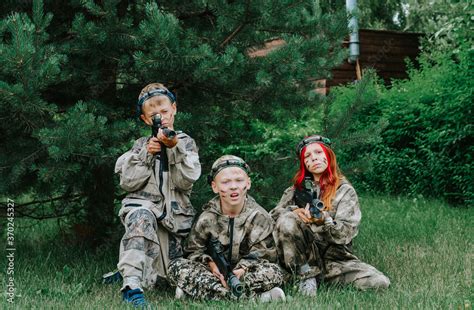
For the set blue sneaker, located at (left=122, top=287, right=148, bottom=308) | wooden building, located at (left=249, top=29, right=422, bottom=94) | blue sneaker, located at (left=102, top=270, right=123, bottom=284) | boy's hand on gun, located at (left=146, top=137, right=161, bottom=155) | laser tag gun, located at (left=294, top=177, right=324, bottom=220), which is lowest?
blue sneaker, located at (left=122, top=287, right=148, bottom=308)

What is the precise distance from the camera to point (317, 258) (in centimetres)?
427

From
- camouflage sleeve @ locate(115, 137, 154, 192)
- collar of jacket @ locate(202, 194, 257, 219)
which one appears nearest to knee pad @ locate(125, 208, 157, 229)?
camouflage sleeve @ locate(115, 137, 154, 192)

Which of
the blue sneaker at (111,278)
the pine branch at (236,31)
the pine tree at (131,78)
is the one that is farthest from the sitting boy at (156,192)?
the pine branch at (236,31)

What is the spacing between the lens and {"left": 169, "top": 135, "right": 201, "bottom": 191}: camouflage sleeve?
4.01 m

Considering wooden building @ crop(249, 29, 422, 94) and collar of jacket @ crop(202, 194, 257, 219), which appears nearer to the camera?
collar of jacket @ crop(202, 194, 257, 219)

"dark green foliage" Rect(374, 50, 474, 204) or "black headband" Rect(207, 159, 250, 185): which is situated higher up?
"dark green foliage" Rect(374, 50, 474, 204)

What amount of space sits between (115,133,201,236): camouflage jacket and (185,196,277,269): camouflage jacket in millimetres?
117

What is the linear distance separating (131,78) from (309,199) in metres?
1.78

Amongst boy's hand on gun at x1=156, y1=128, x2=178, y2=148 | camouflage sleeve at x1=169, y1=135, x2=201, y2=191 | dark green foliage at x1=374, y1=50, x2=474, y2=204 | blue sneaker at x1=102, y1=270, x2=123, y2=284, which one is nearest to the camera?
boy's hand on gun at x1=156, y1=128, x2=178, y2=148

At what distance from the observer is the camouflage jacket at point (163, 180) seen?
4031mm

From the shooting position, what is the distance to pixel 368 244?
571cm

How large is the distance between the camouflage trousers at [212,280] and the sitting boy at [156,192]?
0.20 m

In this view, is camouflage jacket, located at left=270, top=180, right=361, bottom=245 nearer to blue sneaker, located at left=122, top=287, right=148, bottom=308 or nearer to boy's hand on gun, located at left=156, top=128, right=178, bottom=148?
boy's hand on gun, located at left=156, top=128, right=178, bottom=148

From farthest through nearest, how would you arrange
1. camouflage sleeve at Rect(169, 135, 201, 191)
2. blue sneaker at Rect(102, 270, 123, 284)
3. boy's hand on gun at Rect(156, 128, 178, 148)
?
1. blue sneaker at Rect(102, 270, 123, 284)
2. camouflage sleeve at Rect(169, 135, 201, 191)
3. boy's hand on gun at Rect(156, 128, 178, 148)
